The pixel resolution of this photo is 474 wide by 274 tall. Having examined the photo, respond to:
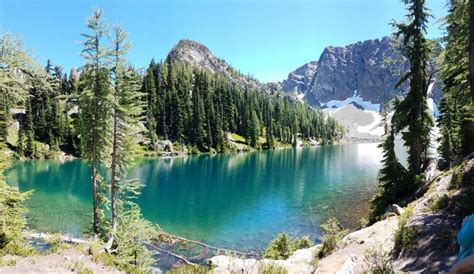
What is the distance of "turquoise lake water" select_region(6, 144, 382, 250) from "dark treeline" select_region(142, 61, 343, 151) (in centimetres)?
4679

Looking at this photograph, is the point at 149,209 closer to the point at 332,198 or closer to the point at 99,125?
the point at 99,125

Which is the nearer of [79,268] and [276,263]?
[276,263]

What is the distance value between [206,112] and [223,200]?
8601 centimetres

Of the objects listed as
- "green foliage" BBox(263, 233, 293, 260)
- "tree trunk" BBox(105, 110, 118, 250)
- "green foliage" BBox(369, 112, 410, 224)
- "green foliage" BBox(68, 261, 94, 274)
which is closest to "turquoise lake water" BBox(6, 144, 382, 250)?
"green foliage" BBox(263, 233, 293, 260)

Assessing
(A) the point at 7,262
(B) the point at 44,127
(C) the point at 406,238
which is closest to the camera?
(C) the point at 406,238

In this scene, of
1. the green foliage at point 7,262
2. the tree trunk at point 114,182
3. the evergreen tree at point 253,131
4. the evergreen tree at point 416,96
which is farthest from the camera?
the evergreen tree at point 253,131

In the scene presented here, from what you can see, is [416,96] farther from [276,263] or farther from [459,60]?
[276,263]

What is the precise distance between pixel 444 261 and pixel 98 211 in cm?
1901

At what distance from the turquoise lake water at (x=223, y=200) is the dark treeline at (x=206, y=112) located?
46.8 meters

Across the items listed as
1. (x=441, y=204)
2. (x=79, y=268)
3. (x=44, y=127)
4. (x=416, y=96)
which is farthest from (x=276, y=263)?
(x=44, y=127)

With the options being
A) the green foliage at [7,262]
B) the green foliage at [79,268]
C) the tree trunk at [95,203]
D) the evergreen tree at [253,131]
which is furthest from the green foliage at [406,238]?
the evergreen tree at [253,131]

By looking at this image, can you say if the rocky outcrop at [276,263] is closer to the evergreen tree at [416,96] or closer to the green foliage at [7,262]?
the green foliage at [7,262]

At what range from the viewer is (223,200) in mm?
43875

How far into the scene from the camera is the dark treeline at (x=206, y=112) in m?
118
